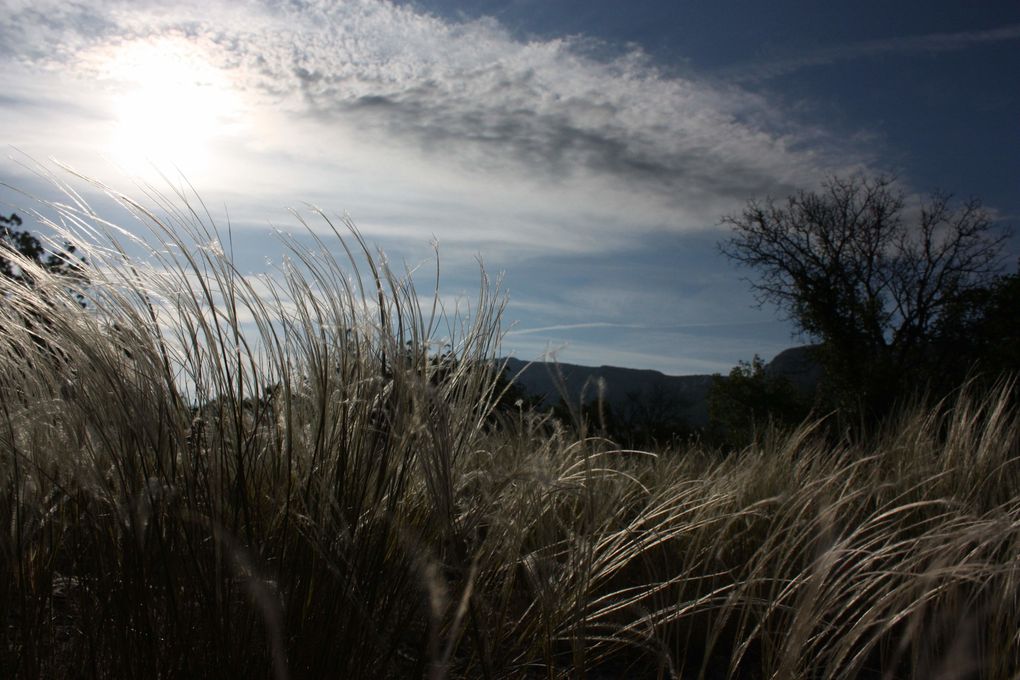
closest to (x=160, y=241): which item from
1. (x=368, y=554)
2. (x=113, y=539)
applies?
(x=113, y=539)

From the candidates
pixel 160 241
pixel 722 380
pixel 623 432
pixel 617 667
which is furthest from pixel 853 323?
pixel 160 241

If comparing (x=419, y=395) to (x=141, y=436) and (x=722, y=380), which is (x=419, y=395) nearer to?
(x=141, y=436)

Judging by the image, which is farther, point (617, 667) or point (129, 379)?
point (617, 667)

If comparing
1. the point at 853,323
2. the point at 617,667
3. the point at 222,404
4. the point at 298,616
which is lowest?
the point at 617,667

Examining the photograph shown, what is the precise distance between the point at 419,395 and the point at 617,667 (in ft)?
4.63

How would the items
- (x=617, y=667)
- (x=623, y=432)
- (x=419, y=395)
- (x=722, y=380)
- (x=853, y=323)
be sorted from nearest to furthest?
(x=419, y=395), (x=617, y=667), (x=623, y=432), (x=853, y=323), (x=722, y=380)

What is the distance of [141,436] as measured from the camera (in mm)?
1799

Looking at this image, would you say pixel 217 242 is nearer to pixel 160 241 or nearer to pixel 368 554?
pixel 160 241

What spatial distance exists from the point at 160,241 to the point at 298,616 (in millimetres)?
1033

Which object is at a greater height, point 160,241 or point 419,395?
point 160,241

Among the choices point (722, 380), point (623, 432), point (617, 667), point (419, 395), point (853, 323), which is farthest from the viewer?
point (722, 380)

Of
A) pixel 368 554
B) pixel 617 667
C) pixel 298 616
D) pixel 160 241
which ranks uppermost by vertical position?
pixel 160 241

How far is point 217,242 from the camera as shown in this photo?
2.07 metres

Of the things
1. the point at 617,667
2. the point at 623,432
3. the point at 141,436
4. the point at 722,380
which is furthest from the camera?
the point at 722,380
